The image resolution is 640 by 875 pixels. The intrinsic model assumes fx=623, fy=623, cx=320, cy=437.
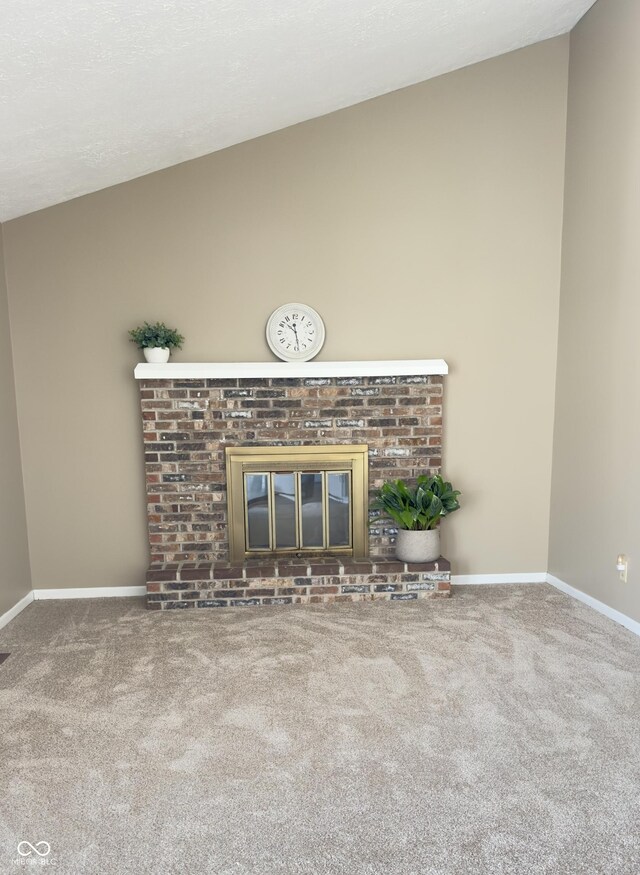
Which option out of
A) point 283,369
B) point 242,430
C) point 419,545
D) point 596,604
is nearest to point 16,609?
point 242,430

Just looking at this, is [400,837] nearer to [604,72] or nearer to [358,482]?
[358,482]

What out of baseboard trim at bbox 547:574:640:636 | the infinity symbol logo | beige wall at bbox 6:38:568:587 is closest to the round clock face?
beige wall at bbox 6:38:568:587

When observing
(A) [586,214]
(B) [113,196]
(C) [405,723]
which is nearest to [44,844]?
(C) [405,723]

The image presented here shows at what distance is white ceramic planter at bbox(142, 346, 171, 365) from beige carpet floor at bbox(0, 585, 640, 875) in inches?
56.5

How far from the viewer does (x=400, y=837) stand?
167cm

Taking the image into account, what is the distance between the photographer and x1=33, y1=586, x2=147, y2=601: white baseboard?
3.76 m

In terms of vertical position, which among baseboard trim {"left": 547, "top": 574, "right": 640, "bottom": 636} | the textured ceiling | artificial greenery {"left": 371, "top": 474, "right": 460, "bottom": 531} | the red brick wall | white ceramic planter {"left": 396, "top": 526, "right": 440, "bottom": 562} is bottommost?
baseboard trim {"left": 547, "top": 574, "right": 640, "bottom": 636}

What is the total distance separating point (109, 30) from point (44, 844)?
2.45 meters

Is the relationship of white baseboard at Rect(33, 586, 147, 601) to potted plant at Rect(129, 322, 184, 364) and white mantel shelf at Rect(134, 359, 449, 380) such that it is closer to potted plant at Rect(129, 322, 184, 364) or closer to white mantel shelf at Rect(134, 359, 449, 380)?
white mantel shelf at Rect(134, 359, 449, 380)

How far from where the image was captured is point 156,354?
3.52 m

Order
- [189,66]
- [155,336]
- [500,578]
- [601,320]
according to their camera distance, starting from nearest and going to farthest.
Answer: [189,66], [601,320], [155,336], [500,578]

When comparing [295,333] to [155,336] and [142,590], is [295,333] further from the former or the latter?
[142,590]

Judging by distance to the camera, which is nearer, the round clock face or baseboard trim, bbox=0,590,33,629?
baseboard trim, bbox=0,590,33,629

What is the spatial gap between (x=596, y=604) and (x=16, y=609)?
3.20m
